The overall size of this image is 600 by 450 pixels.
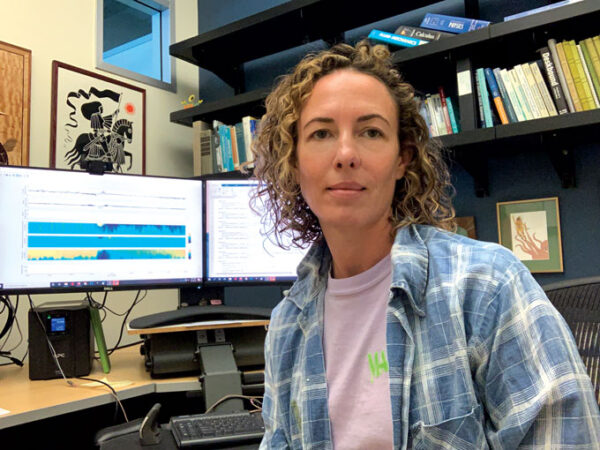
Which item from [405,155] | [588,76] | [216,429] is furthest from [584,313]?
→ [588,76]

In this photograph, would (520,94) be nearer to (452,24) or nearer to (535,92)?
(535,92)

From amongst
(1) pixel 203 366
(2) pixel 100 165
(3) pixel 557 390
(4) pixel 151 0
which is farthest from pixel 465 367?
(4) pixel 151 0

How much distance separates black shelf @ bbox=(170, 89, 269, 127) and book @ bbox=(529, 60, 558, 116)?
995mm

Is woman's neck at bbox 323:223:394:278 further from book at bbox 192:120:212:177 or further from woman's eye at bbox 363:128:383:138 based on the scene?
book at bbox 192:120:212:177

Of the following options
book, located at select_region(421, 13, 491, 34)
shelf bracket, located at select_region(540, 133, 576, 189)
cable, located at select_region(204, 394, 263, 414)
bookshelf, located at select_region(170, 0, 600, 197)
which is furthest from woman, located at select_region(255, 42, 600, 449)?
book, located at select_region(421, 13, 491, 34)

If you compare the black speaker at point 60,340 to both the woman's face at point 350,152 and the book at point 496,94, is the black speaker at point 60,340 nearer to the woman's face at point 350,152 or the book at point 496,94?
the woman's face at point 350,152

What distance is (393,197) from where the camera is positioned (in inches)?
36.5

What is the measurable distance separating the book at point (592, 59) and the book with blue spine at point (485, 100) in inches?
11.6

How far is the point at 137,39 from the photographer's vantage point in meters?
2.54

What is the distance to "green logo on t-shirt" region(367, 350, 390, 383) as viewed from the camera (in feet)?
2.50

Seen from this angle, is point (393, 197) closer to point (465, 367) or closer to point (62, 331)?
point (465, 367)

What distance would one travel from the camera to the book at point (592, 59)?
1.51 meters

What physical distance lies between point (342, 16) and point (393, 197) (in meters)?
1.44

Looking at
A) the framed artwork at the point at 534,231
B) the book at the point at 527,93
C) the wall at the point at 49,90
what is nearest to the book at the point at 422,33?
the book at the point at 527,93
